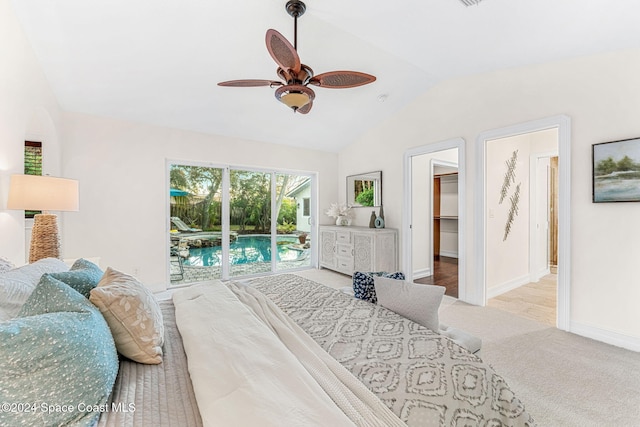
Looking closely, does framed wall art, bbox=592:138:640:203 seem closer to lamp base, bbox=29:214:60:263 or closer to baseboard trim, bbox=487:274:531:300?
baseboard trim, bbox=487:274:531:300

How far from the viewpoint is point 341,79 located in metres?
2.20

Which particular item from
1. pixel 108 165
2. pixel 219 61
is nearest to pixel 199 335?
pixel 219 61

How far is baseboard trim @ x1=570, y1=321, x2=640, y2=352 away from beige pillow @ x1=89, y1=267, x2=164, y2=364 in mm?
3537

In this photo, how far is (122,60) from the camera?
274 centimetres

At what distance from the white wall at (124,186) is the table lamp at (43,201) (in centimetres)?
133

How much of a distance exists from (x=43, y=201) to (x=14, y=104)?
Answer: 75 cm

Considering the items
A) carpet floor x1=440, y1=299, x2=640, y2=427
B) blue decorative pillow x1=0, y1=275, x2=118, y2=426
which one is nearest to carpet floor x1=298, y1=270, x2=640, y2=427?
carpet floor x1=440, y1=299, x2=640, y2=427

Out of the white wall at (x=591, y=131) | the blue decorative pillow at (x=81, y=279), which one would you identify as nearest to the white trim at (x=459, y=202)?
the white wall at (x=591, y=131)

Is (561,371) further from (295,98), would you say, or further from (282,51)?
(282,51)

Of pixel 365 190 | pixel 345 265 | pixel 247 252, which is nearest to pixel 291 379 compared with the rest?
pixel 345 265

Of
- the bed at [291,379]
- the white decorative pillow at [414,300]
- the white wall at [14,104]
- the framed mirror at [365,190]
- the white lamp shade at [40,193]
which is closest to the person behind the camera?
the bed at [291,379]

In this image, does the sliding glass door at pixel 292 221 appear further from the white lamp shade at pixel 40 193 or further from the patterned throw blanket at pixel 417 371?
the patterned throw blanket at pixel 417 371

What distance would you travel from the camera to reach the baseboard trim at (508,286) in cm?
383

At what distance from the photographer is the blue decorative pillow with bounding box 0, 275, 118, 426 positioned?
2.24 ft
